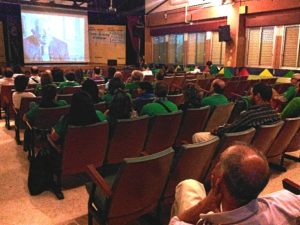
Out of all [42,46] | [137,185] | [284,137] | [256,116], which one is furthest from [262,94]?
[42,46]

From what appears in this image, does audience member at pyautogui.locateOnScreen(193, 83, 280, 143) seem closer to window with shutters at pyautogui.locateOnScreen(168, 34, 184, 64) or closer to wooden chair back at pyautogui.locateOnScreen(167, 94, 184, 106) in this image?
wooden chair back at pyautogui.locateOnScreen(167, 94, 184, 106)

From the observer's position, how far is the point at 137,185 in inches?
75.4

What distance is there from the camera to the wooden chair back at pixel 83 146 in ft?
8.67

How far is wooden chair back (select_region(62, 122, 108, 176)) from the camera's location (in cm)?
264

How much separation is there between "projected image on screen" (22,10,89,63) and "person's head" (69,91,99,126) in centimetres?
1017

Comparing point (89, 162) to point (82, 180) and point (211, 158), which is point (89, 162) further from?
point (211, 158)

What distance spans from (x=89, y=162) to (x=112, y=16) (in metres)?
12.1

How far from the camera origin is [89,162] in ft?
9.37

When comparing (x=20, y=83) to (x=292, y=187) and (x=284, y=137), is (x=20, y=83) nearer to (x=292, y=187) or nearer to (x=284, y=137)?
(x=284, y=137)

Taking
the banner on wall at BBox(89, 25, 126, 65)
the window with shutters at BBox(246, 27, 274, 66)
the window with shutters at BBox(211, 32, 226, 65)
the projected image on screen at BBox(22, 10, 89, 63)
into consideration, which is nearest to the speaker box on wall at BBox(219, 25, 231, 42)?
the window with shutters at BBox(246, 27, 274, 66)

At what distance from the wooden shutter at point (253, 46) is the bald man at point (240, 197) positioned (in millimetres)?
9090

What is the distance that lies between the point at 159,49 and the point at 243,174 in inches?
526

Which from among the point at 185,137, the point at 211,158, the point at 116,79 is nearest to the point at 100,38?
the point at 116,79

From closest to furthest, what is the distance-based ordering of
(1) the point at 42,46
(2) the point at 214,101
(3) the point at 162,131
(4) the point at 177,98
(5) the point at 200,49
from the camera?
1. (3) the point at 162,131
2. (2) the point at 214,101
3. (4) the point at 177,98
4. (5) the point at 200,49
5. (1) the point at 42,46
